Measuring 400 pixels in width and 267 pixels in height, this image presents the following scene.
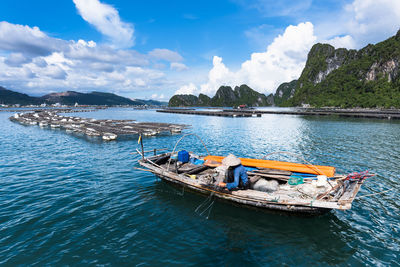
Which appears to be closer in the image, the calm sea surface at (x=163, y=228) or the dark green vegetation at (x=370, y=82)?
the calm sea surface at (x=163, y=228)

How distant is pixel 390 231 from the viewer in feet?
30.7

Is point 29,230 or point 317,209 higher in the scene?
point 317,209

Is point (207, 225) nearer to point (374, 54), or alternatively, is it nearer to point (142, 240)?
point (142, 240)

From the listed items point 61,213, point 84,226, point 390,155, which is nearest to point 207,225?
point 84,226

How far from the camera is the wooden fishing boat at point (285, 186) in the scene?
927 centimetres

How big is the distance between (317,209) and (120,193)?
12.9 meters

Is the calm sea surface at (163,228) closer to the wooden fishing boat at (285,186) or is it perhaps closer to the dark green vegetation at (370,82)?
the wooden fishing boat at (285,186)

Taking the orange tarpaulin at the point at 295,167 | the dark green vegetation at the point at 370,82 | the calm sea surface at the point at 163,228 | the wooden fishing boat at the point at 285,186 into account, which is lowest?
the calm sea surface at the point at 163,228

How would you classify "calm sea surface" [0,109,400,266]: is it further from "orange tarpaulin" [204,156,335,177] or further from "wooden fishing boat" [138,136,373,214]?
"orange tarpaulin" [204,156,335,177]

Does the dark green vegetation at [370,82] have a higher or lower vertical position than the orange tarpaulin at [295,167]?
higher

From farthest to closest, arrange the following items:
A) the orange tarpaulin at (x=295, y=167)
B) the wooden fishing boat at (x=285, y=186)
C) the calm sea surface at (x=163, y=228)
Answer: the orange tarpaulin at (x=295, y=167), the wooden fishing boat at (x=285, y=186), the calm sea surface at (x=163, y=228)

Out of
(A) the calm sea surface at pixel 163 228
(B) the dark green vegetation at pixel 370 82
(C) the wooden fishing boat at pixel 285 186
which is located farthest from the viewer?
(B) the dark green vegetation at pixel 370 82

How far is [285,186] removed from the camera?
11.9 m

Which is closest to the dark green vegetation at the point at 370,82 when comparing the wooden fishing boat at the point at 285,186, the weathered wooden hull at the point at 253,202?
the wooden fishing boat at the point at 285,186
